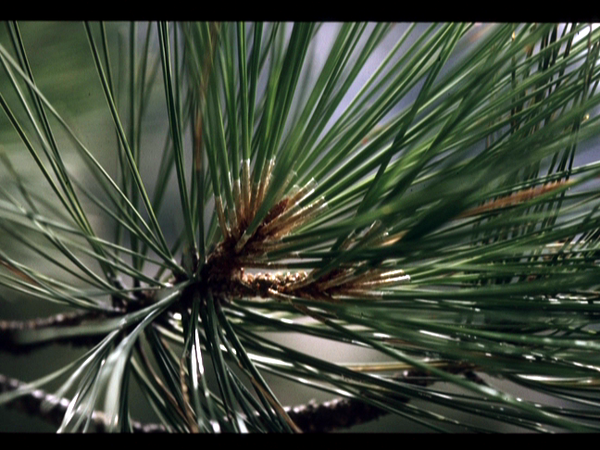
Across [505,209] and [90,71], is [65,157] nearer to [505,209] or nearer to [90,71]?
[90,71]

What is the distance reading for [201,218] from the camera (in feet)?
1.16

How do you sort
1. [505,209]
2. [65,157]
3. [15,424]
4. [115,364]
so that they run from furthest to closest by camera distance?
[15,424] < [65,157] < [505,209] < [115,364]

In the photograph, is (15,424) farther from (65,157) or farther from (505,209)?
(505,209)

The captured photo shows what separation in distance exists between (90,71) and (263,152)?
0.10 meters

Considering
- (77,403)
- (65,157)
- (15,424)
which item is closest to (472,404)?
(77,403)

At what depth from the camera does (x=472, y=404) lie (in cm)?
37

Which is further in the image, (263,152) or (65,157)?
(65,157)

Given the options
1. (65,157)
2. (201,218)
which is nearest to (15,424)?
(65,157)

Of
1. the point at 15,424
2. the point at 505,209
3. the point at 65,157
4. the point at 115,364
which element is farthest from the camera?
the point at 15,424

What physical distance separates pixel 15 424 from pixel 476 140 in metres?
0.69

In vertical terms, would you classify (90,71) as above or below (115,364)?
above
